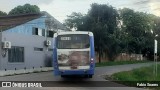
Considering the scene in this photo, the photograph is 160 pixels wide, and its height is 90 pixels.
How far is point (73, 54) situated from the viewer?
2044 cm

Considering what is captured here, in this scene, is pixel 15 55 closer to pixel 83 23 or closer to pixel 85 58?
pixel 85 58

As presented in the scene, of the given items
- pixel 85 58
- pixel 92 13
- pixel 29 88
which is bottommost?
pixel 29 88

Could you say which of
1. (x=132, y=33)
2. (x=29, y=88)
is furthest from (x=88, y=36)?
(x=132, y=33)

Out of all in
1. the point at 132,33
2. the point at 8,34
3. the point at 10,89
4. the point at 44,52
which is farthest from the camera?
the point at 132,33

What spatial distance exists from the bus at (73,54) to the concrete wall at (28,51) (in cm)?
1390

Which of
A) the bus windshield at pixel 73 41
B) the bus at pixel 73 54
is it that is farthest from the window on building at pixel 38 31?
the bus at pixel 73 54

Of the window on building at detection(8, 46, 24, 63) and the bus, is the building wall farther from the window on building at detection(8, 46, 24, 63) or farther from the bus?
the bus

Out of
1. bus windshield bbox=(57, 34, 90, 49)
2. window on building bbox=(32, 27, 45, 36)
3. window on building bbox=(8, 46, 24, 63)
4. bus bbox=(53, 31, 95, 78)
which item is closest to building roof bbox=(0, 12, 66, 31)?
window on building bbox=(32, 27, 45, 36)

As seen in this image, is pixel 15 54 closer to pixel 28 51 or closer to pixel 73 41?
pixel 28 51

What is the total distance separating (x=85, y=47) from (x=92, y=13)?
38390 millimetres

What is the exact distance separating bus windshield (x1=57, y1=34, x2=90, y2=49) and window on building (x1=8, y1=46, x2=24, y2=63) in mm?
15126

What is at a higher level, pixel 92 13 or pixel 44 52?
pixel 92 13

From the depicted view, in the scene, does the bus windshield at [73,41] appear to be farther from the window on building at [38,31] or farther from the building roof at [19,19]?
the window on building at [38,31]

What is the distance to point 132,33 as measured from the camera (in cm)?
7744
